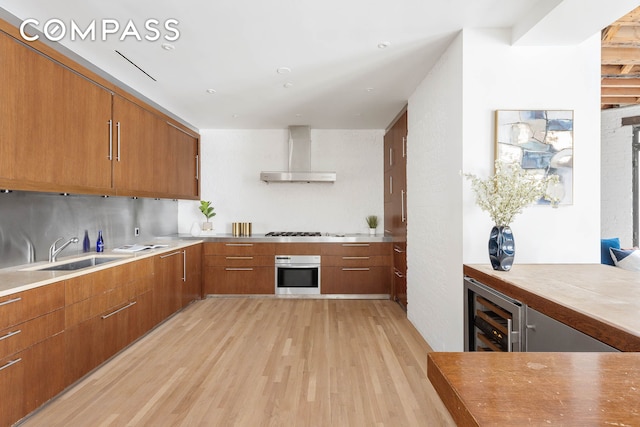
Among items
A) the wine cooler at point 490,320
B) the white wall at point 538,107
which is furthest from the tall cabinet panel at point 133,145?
the wine cooler at point 490,320

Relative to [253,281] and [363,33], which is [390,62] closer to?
[363,33]

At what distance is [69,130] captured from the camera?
2.69 m

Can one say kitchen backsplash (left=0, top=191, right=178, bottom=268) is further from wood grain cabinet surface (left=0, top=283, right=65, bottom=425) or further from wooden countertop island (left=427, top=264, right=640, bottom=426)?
wooden countertop island (left=427, top=264, right=640, bottom=426)

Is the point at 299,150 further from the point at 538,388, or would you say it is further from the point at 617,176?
the point at 538,388

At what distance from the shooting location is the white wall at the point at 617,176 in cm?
480

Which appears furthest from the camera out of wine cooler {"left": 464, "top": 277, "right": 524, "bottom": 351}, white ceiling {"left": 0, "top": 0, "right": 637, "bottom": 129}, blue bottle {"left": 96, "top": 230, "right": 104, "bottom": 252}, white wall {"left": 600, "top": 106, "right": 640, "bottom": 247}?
white wall {"left": 600, "top": 106, "right": 640, "bottom": 247}

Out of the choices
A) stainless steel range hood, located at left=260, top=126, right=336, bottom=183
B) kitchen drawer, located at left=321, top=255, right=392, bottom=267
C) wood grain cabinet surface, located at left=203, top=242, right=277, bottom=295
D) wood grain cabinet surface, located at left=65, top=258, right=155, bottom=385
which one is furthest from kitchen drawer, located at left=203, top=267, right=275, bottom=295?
wood grain cabinet surface, located at left=65, top=258, right=155, bottom=385

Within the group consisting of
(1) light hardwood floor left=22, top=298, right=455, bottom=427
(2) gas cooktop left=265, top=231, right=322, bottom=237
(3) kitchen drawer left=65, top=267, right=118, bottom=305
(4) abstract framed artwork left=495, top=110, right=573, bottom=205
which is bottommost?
(1) light hardwood floor left=22, top=298, right=455, bottom=427

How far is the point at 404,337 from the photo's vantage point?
355 cm

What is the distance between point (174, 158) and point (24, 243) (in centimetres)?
218

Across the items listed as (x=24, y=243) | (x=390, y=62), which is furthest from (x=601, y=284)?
(x=24, y=243)

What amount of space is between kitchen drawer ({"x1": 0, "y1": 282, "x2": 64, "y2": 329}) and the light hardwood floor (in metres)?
0.63

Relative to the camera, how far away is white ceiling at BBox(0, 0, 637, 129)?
7.50 ft

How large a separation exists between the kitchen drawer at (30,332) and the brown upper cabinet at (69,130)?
0.83m
